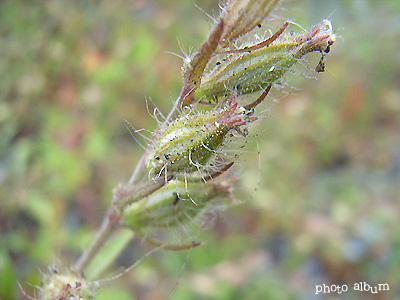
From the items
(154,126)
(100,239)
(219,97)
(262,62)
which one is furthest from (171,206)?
(154,126)

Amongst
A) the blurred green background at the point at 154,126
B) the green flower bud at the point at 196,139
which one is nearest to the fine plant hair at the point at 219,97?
the green flower bud at the point at 196,139

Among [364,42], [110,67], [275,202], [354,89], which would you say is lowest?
[275,202]

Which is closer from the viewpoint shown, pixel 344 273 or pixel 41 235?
pixel 41 235

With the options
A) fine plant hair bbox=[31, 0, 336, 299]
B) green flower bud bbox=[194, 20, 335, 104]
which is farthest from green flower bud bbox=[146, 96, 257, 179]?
green flower bud bbox=[194, 20, 335, 104]

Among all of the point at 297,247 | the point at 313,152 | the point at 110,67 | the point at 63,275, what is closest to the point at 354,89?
the point at 313,152

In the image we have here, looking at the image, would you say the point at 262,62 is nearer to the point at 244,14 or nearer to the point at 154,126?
the point at 244,14

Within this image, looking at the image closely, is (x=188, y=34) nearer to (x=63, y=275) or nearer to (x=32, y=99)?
(x=32, y=99)

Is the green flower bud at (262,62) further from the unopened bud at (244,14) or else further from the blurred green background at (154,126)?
the blurred green background at (154,126)
